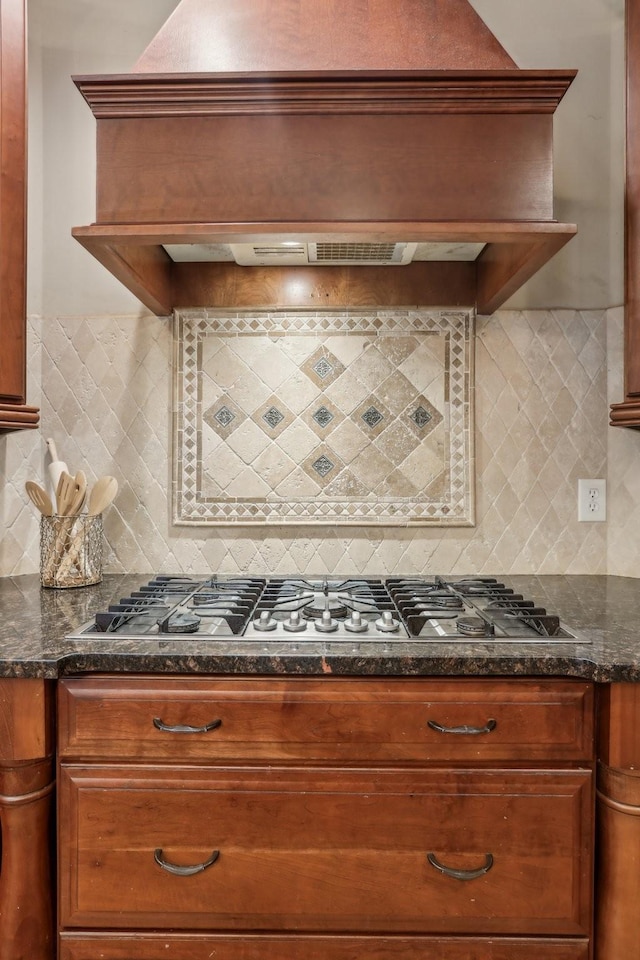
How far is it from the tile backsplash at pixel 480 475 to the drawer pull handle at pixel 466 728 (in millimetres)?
750

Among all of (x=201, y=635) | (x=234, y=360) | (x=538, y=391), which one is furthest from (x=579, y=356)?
(x=201, y=635)


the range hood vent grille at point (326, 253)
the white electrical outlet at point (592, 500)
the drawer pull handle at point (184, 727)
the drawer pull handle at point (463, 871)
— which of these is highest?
the range hood vent grille at point (326, 253)

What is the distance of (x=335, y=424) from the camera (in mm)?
1819

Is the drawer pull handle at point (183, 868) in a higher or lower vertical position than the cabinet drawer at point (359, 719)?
lower

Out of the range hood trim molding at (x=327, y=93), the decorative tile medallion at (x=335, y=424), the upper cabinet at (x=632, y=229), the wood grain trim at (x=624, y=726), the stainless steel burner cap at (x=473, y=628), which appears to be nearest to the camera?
the wood grain trim at (x=624, y=726)

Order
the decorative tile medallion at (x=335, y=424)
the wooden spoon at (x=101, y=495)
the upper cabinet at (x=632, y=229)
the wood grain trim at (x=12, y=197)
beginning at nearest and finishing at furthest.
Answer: the wood grain trim at (x=12, y=197) → the upper cabinet at (x=632, y=229) → the wooden spoon at (x=101, y=495) → the decorative tile medallion at (x=335, y=424)

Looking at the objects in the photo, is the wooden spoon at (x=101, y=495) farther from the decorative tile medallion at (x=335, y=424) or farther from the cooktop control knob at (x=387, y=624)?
the cooktop control knob at (x=387, y=624)

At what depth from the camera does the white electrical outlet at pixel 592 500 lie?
1.82m

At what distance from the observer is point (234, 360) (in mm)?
1825

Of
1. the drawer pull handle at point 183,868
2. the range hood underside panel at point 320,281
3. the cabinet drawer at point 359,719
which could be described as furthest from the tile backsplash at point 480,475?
the drawer pull handle at point 183,868

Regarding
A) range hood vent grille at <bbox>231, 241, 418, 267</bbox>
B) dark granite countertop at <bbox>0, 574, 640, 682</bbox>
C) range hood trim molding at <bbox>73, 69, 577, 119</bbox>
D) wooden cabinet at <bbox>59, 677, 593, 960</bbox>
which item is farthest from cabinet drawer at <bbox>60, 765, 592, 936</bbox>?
range hood trim molding at <bbox>73, 69, 577, 119</bbox>

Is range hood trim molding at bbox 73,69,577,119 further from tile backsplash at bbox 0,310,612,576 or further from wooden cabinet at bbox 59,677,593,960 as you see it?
wooden cabinet at bbox 59,677,593,960

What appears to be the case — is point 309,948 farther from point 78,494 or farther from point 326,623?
point 78,494

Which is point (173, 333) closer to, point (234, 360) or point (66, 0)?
point (234, 360)
